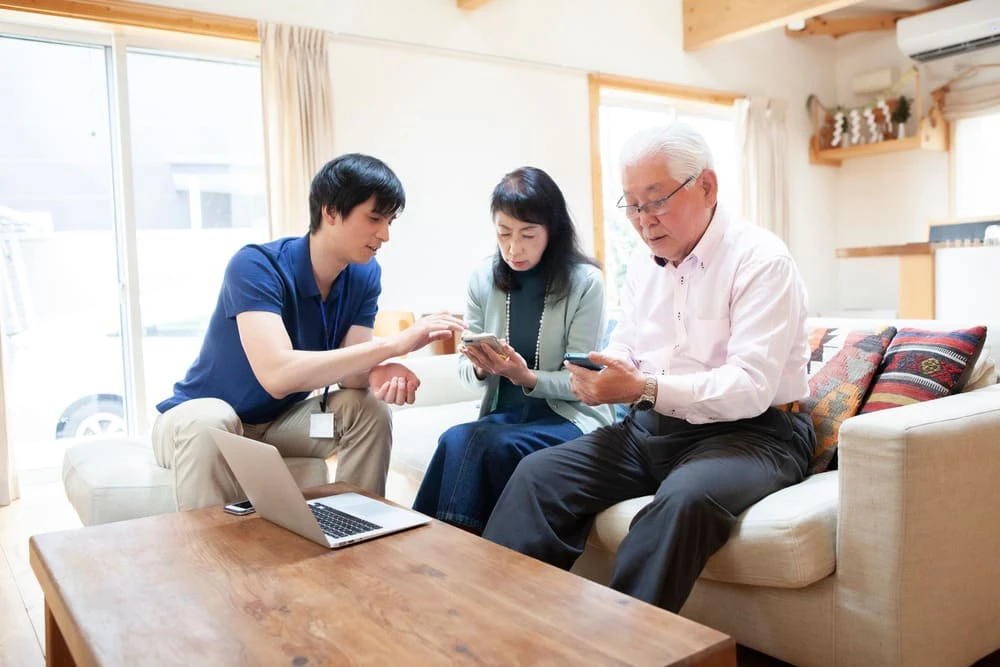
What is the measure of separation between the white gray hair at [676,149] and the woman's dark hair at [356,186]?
62cm

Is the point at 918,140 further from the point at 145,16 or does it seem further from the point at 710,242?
the point at 145,16

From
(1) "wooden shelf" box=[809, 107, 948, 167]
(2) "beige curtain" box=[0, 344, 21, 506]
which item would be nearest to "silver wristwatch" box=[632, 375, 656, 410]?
(2) "beige curtain" box=[0, 344, 21, 506]

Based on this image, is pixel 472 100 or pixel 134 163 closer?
pixel 134 163

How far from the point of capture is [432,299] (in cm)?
479

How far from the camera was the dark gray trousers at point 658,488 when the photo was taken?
1494mm

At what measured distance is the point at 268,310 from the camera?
78.0 inches

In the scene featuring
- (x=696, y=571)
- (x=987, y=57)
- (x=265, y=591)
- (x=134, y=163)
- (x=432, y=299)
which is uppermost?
(x=987, y=57)

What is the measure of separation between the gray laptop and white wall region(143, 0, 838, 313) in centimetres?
305

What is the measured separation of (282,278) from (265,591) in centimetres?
109

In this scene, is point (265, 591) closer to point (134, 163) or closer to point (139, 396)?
point (139, 396)

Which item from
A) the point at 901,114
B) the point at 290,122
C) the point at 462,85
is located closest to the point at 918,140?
the point at 901,114

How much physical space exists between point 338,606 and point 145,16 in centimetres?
363

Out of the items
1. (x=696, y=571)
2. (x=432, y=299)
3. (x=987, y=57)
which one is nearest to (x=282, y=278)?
(x=696, y=571)

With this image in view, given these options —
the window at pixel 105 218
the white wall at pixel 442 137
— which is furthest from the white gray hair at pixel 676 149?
the window at pixel 105 218
